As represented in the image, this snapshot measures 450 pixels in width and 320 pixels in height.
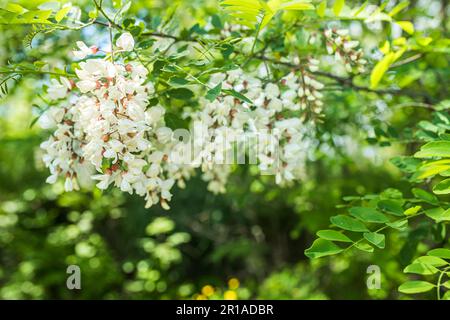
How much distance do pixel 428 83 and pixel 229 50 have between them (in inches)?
67.3

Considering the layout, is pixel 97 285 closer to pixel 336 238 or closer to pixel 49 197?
pixel 49 197

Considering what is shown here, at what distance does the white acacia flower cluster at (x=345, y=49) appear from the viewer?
4.44 ft

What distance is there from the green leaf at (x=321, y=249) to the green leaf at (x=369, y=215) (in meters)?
0.12

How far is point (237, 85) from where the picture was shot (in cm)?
129

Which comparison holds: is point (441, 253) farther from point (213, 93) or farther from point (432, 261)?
point (213, 93)

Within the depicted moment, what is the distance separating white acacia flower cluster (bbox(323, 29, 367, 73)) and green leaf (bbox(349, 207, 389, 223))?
45 centimetres

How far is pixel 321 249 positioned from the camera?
1036 millimetres

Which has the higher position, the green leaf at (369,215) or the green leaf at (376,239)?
the green leaf at (369,215)

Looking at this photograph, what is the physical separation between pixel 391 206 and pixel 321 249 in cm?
25

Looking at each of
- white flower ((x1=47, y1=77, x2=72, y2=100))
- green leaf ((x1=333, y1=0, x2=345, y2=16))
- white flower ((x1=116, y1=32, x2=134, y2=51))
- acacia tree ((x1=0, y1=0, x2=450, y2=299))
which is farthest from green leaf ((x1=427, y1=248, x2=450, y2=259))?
white flower ((x1=47, y1=77, x2=72, y2=100))

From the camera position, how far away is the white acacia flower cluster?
135 cm

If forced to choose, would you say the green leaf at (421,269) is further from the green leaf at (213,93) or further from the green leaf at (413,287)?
the green leaf at (213,93)

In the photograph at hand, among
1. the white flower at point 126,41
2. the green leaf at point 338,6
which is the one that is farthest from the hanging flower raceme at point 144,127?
the green leaf at point 338,6
